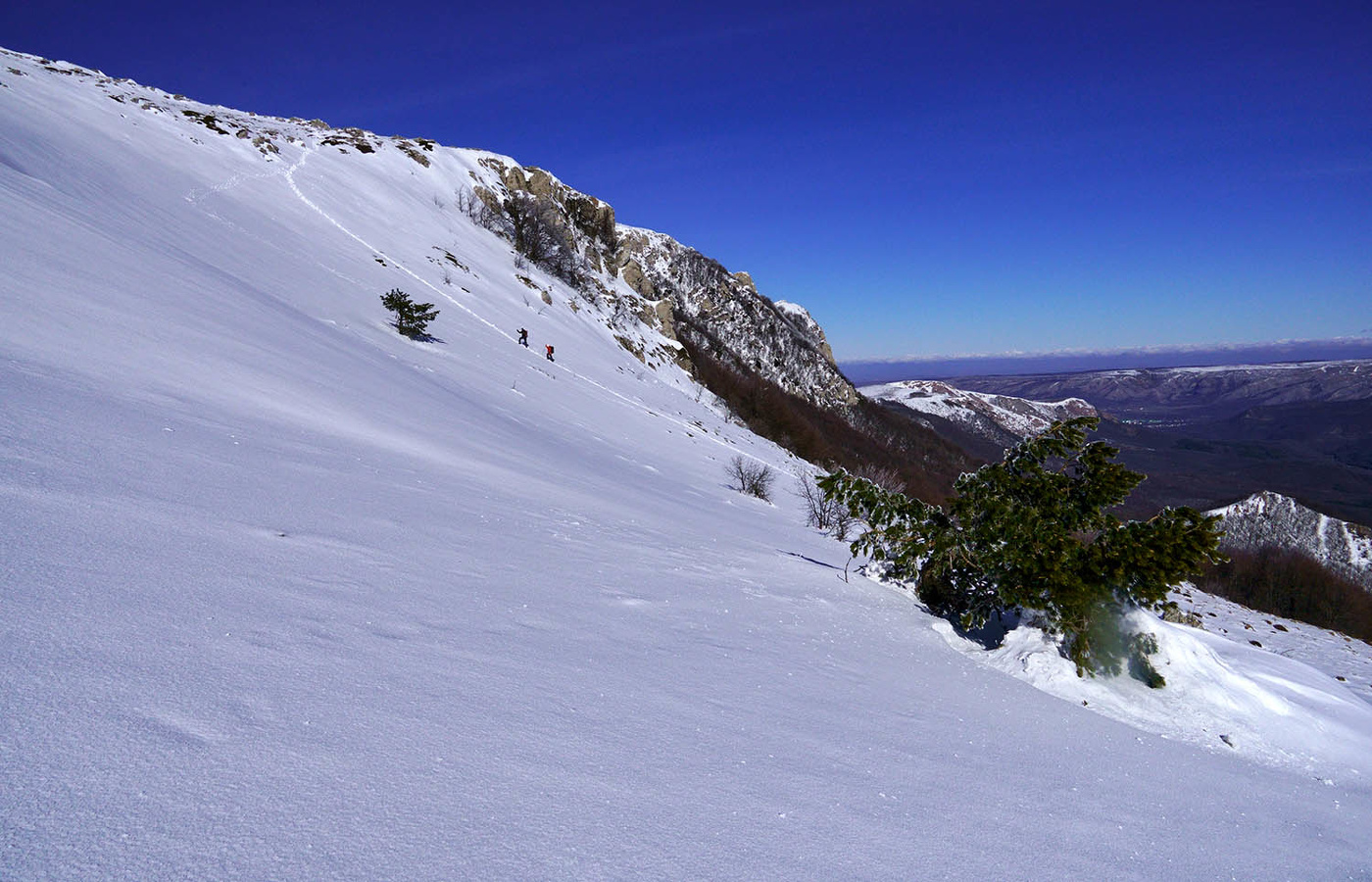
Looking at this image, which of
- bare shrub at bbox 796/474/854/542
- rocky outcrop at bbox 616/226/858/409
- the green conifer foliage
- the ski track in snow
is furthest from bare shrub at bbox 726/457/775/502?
rocky outcrop at bbox 616/226/858/409

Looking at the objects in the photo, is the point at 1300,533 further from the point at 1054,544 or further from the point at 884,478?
the point at 1054,544

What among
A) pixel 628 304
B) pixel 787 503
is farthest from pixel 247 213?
pixel 628 304

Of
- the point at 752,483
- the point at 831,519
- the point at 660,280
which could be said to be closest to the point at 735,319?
the point at 660,280

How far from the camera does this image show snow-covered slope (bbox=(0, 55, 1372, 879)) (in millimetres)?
1778

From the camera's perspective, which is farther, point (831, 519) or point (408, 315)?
point (408, 315)

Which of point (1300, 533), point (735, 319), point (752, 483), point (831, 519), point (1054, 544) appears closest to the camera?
point (1054, 544)

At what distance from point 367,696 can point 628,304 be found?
158ft

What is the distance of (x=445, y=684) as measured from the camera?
2707 mm

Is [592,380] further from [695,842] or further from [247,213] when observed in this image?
[695,842]

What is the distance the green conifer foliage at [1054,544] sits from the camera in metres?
5.66

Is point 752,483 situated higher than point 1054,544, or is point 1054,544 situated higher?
point 1054,544

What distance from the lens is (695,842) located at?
6.95 ft

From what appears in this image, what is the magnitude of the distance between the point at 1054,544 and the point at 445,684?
18.3 feet

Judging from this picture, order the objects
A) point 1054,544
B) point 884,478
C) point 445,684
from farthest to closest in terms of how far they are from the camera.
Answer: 1. point 884,478
2. point 1054,544
3. point 445,684
